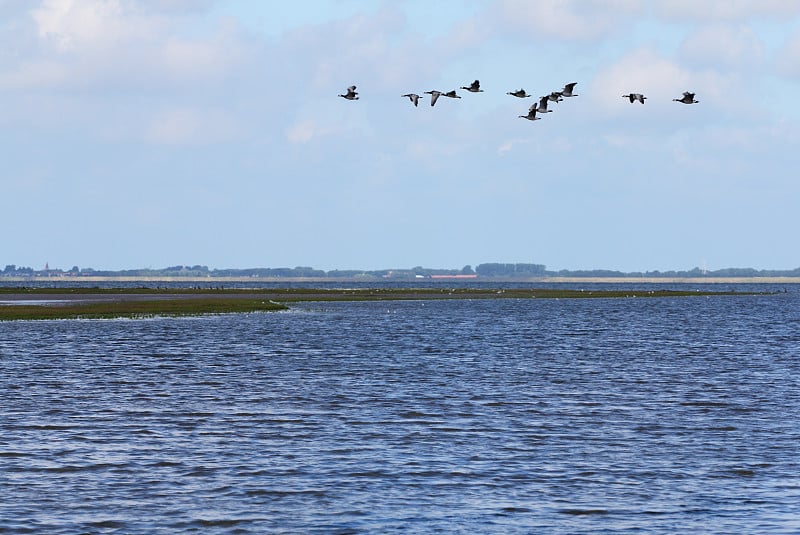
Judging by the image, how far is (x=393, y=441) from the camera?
33.9m

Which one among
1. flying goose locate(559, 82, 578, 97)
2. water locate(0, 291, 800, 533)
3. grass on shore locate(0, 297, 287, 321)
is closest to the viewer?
water locate(0, 291, 800, 533)

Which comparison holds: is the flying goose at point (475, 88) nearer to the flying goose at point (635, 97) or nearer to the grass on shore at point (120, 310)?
the flying goose at point (635, 97)

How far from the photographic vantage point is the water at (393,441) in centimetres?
2428

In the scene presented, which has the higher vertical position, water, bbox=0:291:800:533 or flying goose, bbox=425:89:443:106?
flying goose, bbox=425:89:443:106

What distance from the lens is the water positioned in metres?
24.3

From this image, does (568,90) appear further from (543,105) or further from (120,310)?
(120,310)

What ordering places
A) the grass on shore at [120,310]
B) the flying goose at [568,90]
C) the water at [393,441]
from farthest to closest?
the grass on shore at [120,310] < the flying goose at [568,90] < the water at [393,441]

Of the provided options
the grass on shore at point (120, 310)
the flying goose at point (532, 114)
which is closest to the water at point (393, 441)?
the flying goose at point (532, 114)

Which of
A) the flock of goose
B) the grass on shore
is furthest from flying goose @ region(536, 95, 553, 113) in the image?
the grass on shore

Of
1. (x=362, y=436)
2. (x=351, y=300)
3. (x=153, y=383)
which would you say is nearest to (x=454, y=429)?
(x=362, y=436)

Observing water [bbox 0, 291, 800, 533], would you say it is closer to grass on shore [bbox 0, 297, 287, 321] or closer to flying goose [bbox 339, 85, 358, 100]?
flying goose [bbox 339, 85, 358, 100]

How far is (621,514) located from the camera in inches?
957

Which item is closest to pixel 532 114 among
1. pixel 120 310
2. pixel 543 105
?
pixel 543 105

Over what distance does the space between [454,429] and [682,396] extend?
48.2ft
